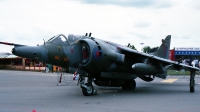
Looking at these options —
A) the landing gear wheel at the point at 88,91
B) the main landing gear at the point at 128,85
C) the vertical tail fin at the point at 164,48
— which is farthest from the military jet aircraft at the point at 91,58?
the vertical tail fin at the point at 164,48

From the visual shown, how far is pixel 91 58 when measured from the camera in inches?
468

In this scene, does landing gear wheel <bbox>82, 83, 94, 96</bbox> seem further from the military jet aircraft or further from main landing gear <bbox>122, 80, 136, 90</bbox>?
main landing gear <bbox>122, 80, 136, 90</bbox>

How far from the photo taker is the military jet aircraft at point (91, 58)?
37.6 feet

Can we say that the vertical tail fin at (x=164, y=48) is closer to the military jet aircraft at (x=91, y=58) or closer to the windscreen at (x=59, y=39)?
the military jet aircraft at (x=91, y=58)

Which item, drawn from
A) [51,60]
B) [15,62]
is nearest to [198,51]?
[15,62]

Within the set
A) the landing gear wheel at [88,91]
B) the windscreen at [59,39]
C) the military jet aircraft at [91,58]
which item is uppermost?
the windscreen at [59,39]

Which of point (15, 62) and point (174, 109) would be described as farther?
point (15, 62)

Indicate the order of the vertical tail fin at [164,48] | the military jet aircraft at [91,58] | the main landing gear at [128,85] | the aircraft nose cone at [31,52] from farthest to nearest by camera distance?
the vertical tail fin at [164,48] < the main landing gear at [128,85] < the military jet aircraft at [91,58] < the aircraft nose cone at [31,52]

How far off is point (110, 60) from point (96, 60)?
2.69ft

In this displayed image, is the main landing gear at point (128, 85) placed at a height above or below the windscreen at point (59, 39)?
below

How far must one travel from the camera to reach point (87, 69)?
12.4 m

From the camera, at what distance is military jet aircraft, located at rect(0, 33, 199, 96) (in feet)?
37.6

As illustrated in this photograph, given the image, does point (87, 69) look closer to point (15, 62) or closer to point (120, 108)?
point (120, 108)

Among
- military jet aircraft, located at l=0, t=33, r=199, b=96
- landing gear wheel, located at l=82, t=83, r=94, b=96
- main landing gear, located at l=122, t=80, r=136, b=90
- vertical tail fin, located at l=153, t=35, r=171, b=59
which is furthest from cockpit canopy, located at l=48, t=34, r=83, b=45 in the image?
vertical tail fin, located at l=153, t=35, r=171, b=59
